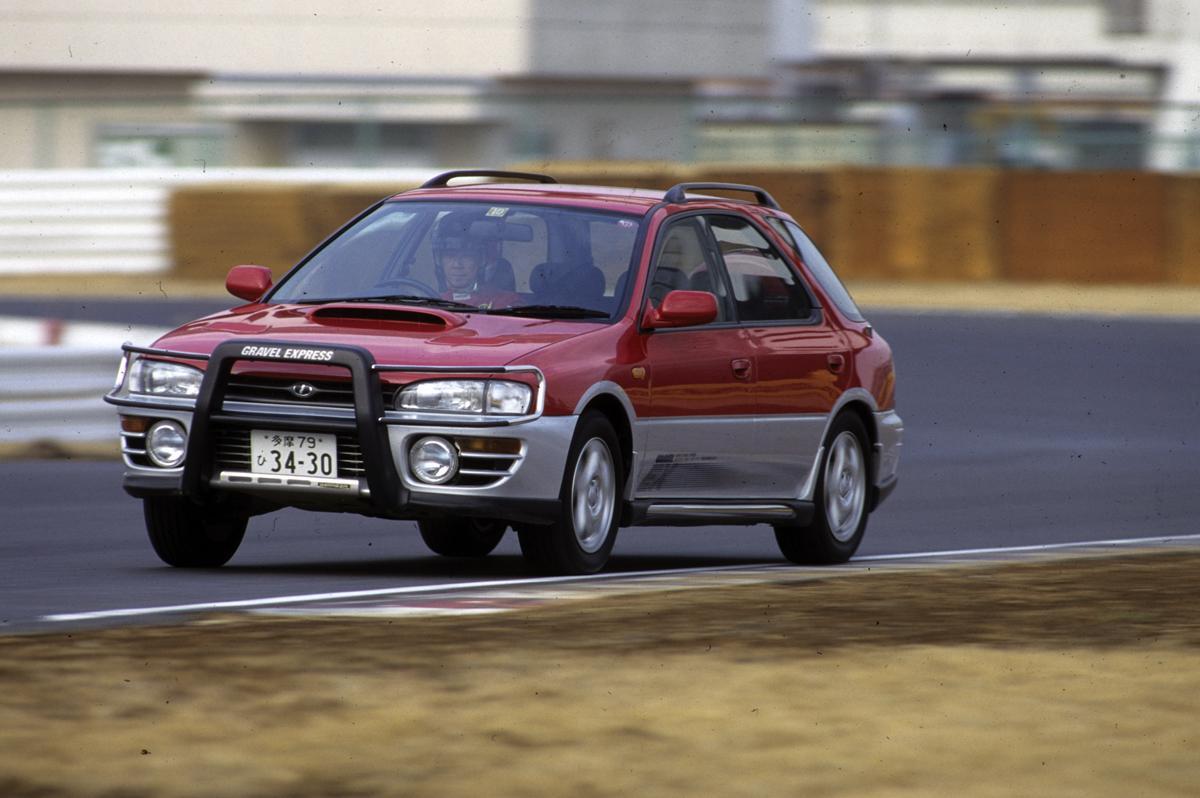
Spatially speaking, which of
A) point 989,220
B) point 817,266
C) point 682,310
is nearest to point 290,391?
point 682,310

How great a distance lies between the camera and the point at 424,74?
169 ft

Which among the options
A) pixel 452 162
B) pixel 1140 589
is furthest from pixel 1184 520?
pixel 452 162

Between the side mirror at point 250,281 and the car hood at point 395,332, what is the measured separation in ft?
1.20

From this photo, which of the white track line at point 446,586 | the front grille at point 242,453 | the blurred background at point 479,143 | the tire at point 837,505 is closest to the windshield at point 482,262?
the front grille at point 242,453

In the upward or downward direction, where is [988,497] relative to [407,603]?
downward

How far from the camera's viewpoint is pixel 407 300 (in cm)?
1055

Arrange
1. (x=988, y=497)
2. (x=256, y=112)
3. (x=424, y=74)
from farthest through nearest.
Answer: (x=424, y=74) → (x=256, y=112) → (x=988, y=497)

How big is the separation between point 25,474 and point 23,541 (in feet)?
12.2

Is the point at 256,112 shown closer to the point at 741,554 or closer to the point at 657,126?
the point at 657,126

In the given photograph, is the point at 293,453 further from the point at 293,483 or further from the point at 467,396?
the point at 467,396

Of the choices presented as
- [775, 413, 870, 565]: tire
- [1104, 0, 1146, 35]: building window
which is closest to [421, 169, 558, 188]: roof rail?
[775, 413, 870, 565]: tire

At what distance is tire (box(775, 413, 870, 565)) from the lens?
1195 centimetres

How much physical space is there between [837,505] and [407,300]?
259 centimetres

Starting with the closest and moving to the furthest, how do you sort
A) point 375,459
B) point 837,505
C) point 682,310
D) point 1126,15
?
point 375,459, point 682,310, point 837,505, point 1126,15
